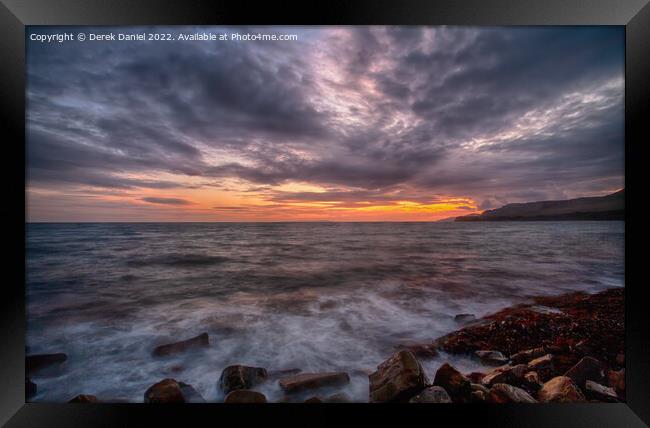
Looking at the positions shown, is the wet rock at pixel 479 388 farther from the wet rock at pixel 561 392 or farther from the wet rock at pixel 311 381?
the wet rock at pixel 311 381

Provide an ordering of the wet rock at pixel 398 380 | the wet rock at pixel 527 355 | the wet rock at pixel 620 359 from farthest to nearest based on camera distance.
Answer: the wet rock at pixel 527 355 → the wet rock at pixel 620 359 → the wet rock at pixel 398 380

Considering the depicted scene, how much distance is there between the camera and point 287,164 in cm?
345

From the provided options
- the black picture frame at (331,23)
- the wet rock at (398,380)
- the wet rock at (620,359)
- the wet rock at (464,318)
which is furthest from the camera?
the wet rock at (464,318)

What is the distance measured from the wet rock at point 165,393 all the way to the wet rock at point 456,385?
2.64 metres

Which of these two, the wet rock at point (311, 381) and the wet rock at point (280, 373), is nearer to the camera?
the wet rock at point (311, 381)

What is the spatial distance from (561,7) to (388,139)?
1.90 metres

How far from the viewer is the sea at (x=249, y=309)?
240cm

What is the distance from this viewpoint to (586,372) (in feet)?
7.37

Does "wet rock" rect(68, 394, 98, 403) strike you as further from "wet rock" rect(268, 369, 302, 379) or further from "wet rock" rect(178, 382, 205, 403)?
"wet rock" rect(268, 369, 302, 379)

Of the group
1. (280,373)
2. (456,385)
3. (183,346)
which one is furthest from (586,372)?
(183,346)

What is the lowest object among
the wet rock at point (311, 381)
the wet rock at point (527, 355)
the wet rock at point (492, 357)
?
the wet rock at point (311, 381)

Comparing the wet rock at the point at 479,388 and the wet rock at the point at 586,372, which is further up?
the wet rock at the point at 586,372

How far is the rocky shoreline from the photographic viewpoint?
7.15 ft

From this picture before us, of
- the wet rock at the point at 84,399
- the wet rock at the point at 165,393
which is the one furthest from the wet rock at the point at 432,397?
the wet rock at the point at 84,399
